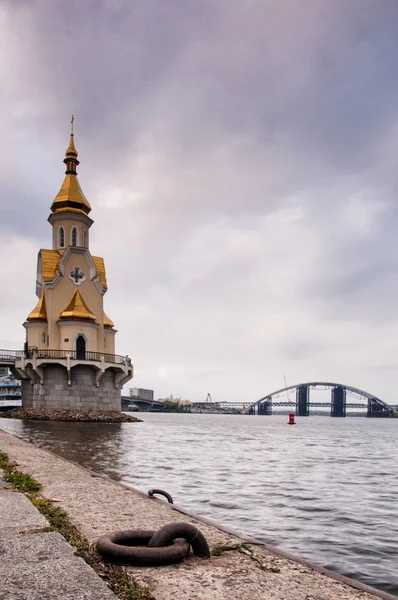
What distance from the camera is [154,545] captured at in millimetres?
5719

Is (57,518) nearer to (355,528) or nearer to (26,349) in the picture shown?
(355,528)

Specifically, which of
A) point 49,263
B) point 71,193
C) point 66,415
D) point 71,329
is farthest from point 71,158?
point 66,415

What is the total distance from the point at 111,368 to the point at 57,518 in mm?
51663

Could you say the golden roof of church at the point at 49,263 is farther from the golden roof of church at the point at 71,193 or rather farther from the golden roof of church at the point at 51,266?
the golden roof of church at the point at 71,193

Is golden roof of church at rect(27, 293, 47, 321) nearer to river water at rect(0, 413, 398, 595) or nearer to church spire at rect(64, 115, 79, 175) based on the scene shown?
church spire at rect(64, 115, 79, 175)

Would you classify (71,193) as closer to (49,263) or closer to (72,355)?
(49,263)

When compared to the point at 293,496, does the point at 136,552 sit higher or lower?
higher

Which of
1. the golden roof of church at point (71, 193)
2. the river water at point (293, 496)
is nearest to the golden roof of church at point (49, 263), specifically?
the golden roof of church at point (71, 193)

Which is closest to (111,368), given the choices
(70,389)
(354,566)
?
(70,389)

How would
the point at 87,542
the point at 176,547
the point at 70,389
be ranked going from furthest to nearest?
the point at 70,389, the point at 87,542, the point at 176,547

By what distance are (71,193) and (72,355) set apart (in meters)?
20.5

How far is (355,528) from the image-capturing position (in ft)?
36.0

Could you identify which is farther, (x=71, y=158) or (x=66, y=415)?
(x=71, y=158)

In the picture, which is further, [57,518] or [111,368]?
[111,368]
